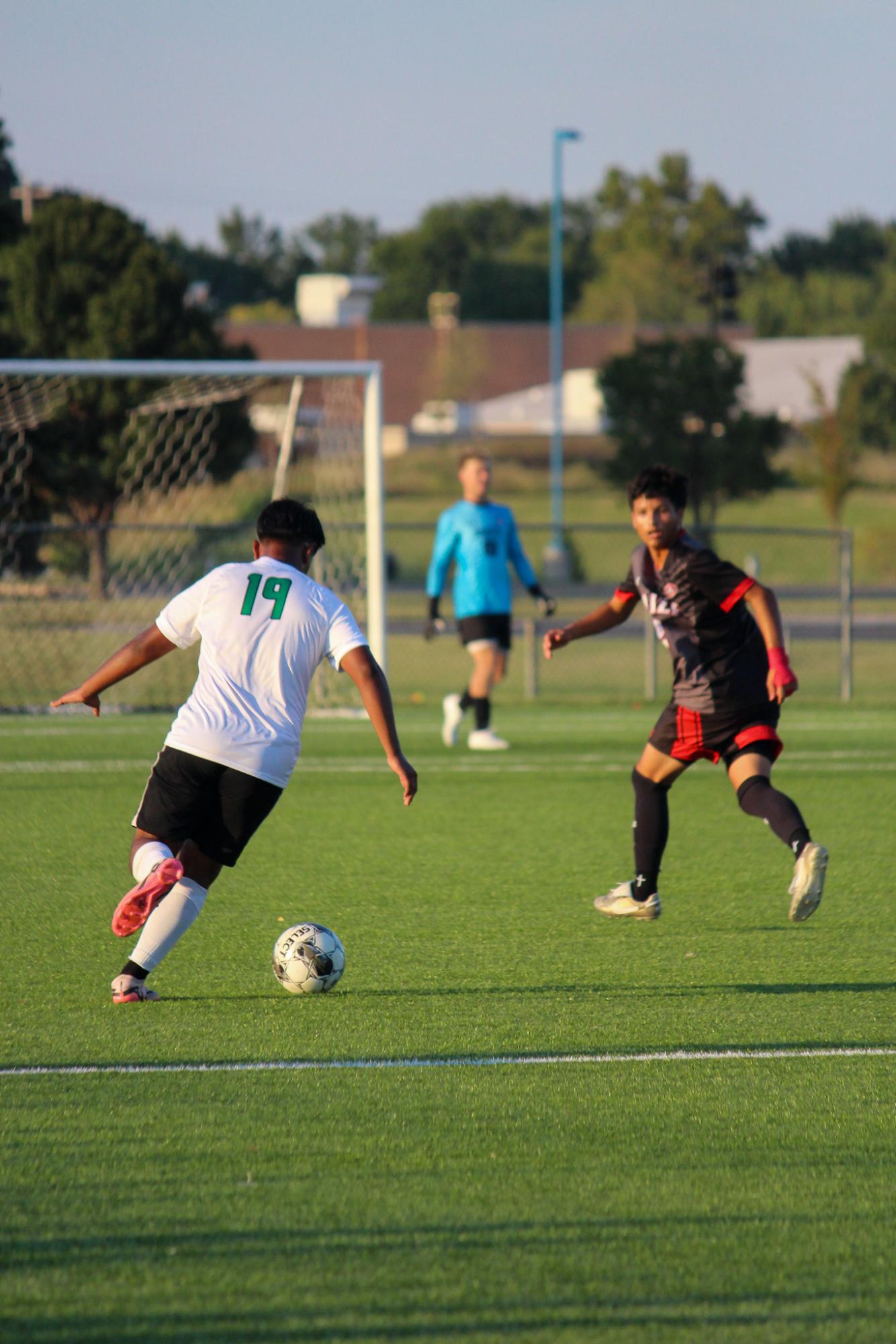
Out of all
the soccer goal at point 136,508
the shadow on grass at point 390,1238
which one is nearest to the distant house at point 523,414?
the soccer goal at point 136,508

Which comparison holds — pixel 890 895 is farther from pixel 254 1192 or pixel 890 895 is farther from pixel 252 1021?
pixel 254 1192

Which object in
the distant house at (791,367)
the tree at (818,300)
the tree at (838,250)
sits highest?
the tree at (838,250)

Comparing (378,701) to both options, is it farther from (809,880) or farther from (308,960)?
(809,880)

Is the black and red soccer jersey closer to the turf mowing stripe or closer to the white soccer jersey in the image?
the white soccer jersey

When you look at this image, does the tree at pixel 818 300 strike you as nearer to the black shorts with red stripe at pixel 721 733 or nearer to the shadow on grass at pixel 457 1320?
the black shorts with red stripe at pixel 721 733

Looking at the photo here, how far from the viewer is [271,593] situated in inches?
210

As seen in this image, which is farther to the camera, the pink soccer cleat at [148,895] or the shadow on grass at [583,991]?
the shadow on grass at [583,991]

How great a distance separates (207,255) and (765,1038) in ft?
362

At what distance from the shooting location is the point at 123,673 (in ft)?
17.9

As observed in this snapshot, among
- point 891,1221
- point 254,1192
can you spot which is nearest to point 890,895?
point 891,1221

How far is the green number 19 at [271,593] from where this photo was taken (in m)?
5.30

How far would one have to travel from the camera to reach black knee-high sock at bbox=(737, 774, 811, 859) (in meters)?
6.12

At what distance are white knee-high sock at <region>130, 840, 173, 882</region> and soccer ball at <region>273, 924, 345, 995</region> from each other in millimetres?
620

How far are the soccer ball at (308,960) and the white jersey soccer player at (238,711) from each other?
0.39 meters
